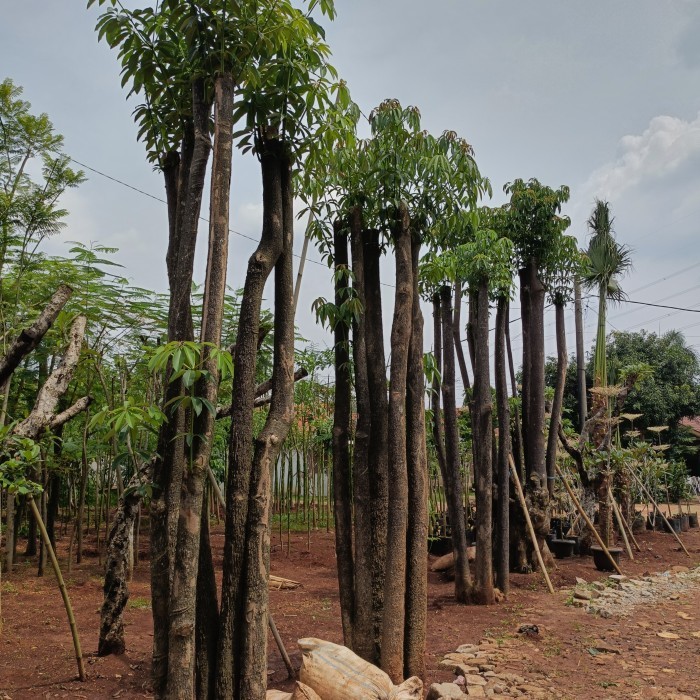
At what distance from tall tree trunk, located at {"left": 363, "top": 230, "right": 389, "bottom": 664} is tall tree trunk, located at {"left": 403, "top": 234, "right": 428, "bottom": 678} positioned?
24 cm

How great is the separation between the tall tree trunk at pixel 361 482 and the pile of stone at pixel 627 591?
4.09 metres

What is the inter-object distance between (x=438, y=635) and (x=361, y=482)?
8.37 feet

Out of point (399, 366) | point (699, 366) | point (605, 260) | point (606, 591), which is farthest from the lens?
point (699, 366)

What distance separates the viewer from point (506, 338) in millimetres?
10188

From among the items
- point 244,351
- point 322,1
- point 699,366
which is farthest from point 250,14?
point 699,366

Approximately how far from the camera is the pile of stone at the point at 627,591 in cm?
795

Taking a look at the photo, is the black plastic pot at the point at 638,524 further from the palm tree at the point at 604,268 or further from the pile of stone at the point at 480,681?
the pile of stone at the point at 480,681

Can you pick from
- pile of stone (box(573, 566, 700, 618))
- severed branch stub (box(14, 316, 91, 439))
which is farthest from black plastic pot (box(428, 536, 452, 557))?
severed branch stub (box(14, 316, 91, 439))

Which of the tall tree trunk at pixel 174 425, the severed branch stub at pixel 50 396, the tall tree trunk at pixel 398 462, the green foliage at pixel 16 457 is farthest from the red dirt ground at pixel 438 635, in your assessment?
the severed branch stub at pixel 50 396

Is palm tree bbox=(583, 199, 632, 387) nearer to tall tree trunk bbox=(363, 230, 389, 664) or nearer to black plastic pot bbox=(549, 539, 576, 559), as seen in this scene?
black plastic pot bbox=(549, 539, 576, 559)

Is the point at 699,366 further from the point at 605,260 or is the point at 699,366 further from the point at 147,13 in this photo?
the point at 147,13

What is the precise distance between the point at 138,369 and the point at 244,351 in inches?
230

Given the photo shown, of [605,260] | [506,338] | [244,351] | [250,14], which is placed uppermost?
[605,260]

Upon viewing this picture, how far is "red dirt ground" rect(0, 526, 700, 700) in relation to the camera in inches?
191
